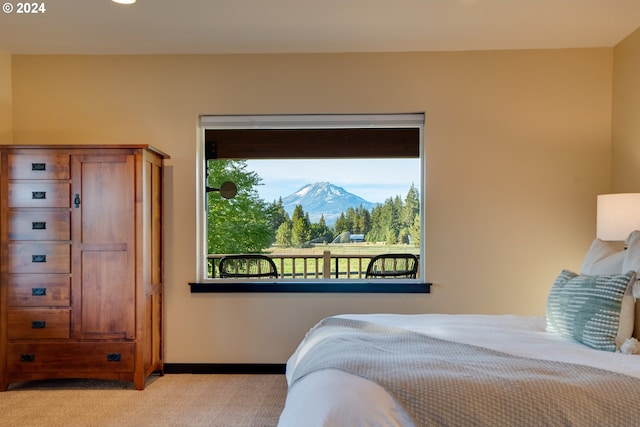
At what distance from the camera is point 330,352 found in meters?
1.69

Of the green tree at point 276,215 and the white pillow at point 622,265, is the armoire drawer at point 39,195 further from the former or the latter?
the white pillow at point 622,265

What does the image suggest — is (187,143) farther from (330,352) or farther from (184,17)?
(330,352)

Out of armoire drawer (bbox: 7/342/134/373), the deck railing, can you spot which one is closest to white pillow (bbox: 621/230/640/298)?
the deck railing

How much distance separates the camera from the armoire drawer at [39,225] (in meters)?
3.01

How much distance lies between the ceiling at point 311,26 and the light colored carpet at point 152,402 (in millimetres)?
2576

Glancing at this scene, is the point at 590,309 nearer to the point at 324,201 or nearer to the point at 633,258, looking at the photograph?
the point at 633,258

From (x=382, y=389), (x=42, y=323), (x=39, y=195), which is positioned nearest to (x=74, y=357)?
(x=42, y=323)

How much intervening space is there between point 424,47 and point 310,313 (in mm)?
2313

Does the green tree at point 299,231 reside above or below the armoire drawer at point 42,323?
above

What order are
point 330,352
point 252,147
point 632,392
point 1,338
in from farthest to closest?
1. point 252,147
2. point 1,338
3. point 330,352
4. point 632,392

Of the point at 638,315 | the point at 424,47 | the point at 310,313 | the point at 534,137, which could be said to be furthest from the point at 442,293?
the point at 424,47

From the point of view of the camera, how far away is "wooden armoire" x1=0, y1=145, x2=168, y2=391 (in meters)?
3.01

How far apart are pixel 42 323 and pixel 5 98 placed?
6.09 ft

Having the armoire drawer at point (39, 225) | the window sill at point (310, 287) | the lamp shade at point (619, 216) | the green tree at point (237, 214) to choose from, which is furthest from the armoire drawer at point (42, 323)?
the lamp shade at point (619, 216)
